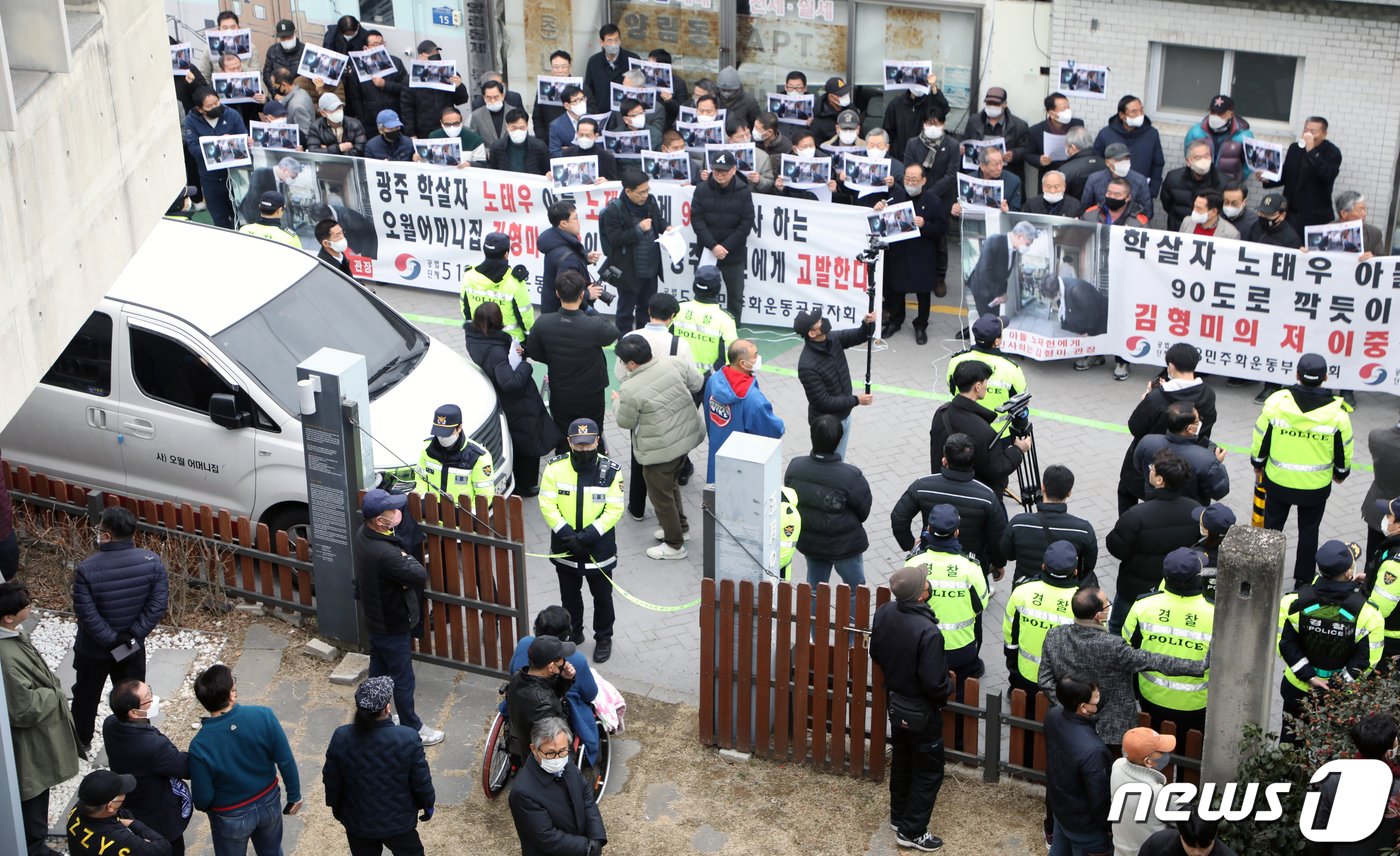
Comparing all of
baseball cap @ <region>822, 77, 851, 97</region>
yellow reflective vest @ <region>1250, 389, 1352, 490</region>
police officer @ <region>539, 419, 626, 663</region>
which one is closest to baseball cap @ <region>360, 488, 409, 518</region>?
police officer @ <region>539, 419, 626, 663</region>

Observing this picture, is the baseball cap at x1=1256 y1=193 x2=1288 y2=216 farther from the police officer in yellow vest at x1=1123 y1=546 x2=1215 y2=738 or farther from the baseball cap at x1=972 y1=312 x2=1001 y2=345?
the police officer in yellow vest at x1=1123 y1=546 x2=1215 y2=738

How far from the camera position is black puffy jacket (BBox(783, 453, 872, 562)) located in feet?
33.2

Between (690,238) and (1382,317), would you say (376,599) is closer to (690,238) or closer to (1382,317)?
(690,238)

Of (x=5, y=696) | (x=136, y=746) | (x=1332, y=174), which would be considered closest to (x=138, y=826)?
(x=136, y=746)

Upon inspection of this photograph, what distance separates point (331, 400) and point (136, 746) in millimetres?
2849

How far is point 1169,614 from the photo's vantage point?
341 inches

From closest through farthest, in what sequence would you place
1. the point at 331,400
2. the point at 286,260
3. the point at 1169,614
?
the point at 1169,614 < the point at 331,400 < the point at 286,260

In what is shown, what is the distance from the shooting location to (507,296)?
12.7 m

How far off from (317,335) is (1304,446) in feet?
22.7

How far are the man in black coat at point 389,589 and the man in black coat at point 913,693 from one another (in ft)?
9.07

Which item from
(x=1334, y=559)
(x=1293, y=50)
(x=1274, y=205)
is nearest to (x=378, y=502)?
(x=1334, y=559)

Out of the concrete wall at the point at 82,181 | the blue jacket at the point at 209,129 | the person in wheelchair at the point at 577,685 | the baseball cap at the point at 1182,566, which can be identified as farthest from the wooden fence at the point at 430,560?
the blue jacket at the point at 209,129

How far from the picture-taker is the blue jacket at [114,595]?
30.6ft

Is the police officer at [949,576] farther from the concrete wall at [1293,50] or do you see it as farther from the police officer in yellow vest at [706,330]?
the concrete wall at [1293,50]
